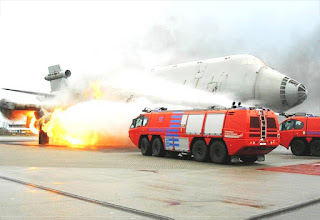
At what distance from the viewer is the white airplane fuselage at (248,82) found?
23625 mm

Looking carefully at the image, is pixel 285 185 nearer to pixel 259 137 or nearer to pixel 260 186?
pixel 260 186

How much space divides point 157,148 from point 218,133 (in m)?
4.55

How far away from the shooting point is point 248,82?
24.5 metres

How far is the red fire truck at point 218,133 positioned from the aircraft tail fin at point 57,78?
19.8 m

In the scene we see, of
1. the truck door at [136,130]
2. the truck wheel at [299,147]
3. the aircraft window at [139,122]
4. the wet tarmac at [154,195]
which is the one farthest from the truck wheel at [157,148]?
the truck wheel at [299,147]

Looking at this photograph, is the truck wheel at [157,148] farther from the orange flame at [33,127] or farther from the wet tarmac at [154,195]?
the orange flame at [33,127]

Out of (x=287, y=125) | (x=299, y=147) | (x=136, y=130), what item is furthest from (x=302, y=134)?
(x=136, y=130)

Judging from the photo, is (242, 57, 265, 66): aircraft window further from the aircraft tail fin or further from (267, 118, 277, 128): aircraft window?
the aircraft tail fin

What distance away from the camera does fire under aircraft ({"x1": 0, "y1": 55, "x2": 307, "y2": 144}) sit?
23641 millimetres

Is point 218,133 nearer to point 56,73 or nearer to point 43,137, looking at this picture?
point 43,137

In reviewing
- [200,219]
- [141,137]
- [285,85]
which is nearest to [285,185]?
[200,219]

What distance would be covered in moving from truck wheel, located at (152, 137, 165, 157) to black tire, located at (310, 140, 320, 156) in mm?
9321

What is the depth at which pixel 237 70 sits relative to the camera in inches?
989

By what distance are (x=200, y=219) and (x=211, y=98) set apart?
19421 mm
